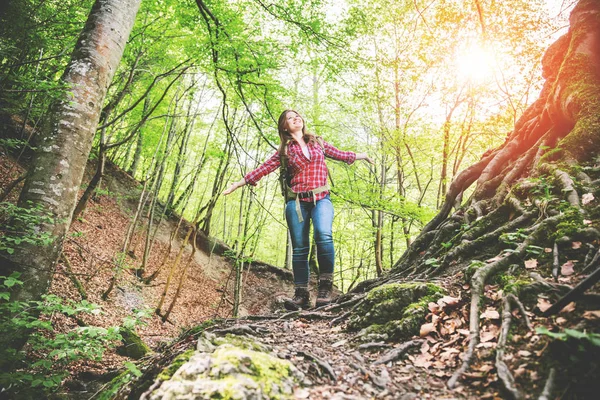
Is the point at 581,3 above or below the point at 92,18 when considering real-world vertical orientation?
above

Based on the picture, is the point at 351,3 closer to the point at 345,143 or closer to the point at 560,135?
the point at 345,143

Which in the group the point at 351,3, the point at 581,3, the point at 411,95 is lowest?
the point at 581,3

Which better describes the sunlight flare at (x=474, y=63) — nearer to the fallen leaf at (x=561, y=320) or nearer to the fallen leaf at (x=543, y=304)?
the fallen leaf at (x=543, y=304)

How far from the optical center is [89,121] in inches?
117

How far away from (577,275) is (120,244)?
1190 cm

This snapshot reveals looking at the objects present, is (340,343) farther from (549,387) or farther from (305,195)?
(305,195)

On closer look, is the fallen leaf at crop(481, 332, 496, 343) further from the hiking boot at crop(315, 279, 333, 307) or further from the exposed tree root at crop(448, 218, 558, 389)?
the hiking boot at crop(315, 279, 333, 307)

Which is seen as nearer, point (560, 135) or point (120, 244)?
point (560, 135)

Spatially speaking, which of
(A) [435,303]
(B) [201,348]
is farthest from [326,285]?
(B) [201,348]

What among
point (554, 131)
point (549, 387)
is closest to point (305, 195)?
point (549, 387)

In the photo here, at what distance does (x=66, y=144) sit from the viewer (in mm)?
2795

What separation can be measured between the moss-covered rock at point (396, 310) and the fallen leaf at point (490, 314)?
40 cm

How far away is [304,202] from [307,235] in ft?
1.35

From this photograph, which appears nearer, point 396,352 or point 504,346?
point 504,346
